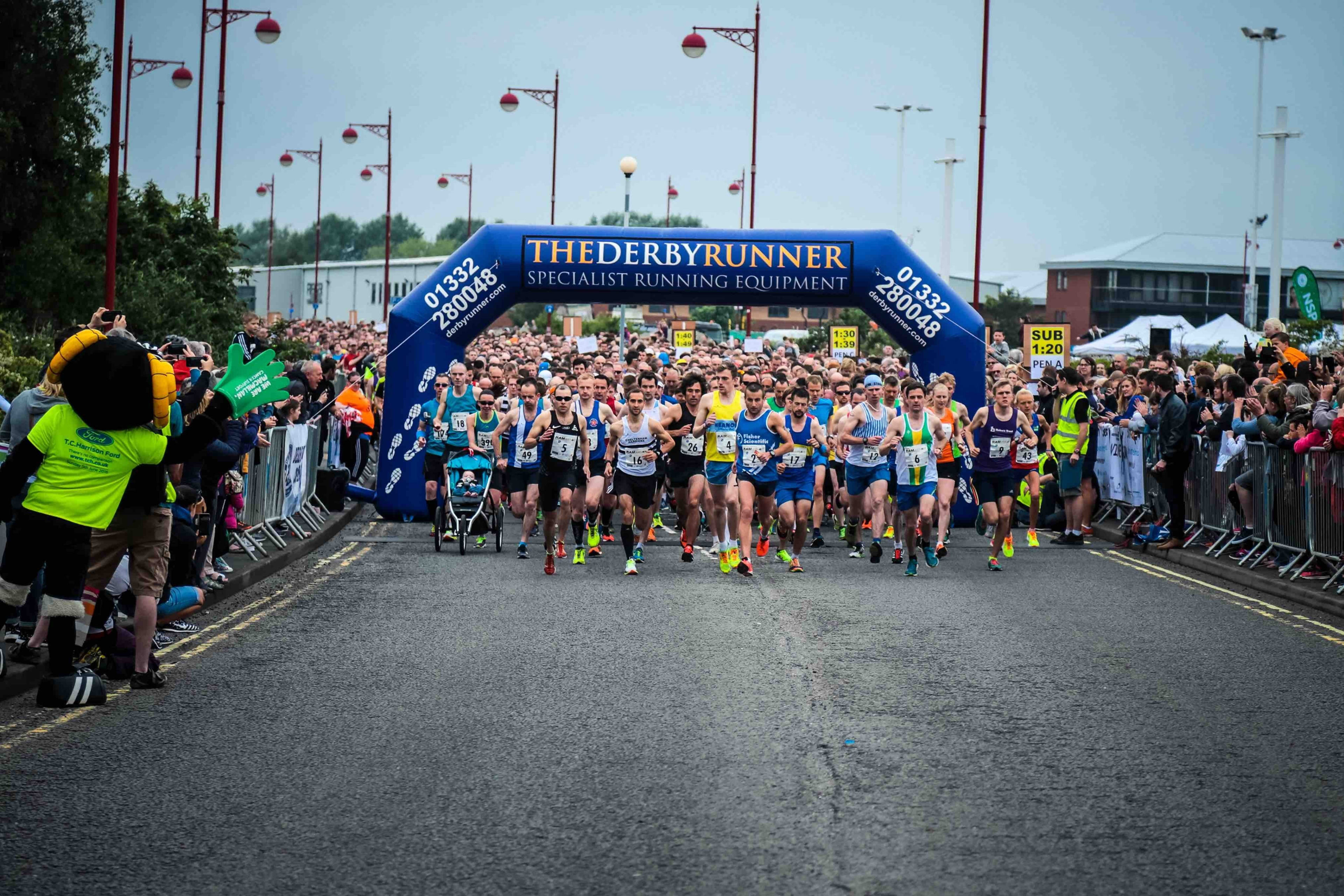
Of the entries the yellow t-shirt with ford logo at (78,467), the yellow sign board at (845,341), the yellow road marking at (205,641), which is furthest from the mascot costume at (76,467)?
the yellow sign board at (845,341)

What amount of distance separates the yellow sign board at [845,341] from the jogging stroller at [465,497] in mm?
19345

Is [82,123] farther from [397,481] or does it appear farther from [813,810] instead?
[813,810]

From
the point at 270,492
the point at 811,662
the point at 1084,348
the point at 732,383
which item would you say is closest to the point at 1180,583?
the point at 732,383

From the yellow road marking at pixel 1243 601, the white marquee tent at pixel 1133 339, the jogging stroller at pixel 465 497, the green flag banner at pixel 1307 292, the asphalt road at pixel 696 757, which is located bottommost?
the asphalt road at pixel 696 757

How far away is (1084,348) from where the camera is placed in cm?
4688

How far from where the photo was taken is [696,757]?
23.5 ft

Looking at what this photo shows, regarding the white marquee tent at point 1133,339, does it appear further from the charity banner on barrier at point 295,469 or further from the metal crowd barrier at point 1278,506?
the charity banner on barrier at point 295,469

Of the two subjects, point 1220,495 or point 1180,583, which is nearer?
point 1180,583

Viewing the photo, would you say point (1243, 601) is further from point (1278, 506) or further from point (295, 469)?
point (295, 469)

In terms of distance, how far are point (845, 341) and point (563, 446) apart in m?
21.3

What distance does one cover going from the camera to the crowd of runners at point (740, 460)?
1565 centimetres

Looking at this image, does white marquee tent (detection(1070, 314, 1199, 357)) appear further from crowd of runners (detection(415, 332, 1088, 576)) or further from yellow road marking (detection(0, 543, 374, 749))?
yellow road marking (detection(0, 543, 374, 749))

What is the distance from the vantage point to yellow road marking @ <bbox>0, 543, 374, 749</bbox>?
25.1ft

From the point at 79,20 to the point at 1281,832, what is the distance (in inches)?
1032
